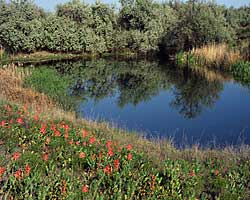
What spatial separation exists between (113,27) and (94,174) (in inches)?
1281

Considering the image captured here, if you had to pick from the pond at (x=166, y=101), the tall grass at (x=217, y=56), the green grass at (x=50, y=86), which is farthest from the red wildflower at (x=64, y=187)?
the tall grass at (x=217, y=56)

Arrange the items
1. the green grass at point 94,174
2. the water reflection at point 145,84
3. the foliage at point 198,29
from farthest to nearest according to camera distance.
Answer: the foliage at point 198,29, the water reflection at point 145,84, the green grass at point 94,174

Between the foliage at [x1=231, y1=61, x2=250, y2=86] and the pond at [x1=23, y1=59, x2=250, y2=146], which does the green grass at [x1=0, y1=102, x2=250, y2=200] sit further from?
the foliage at [x1=231, y1=61, x2=250, y2=86]

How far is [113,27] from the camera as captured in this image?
36.5m

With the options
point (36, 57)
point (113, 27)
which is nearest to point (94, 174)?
point (36, 57)

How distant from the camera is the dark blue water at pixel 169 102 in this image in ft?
37.3

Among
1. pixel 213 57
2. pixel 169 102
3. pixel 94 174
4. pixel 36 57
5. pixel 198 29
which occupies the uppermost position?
pixel 198 29

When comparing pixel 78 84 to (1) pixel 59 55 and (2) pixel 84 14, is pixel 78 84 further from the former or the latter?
(2) pixel 84 14

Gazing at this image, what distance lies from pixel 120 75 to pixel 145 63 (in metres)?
6.25

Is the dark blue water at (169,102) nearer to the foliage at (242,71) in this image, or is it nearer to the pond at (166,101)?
the pond at (166,101)

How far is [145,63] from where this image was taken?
29109mm

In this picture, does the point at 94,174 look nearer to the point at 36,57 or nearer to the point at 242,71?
the point at 242,71

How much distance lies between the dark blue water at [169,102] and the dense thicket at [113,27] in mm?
5246

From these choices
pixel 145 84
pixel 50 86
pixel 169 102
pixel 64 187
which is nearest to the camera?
pixel 64 187
